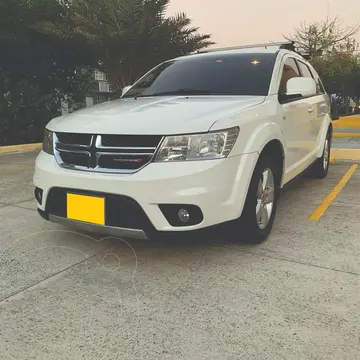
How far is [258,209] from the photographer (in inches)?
119

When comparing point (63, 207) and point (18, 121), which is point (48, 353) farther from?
point (18, 121)

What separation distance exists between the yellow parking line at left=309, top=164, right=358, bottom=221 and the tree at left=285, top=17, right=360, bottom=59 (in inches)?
723

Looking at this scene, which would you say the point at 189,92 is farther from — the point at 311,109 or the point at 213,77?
the point at 311,109

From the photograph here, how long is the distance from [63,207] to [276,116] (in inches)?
71.7

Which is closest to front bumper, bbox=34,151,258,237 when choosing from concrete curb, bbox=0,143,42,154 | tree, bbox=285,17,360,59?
concrete curb, bbox=0,143,42,154

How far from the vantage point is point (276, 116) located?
3258mm

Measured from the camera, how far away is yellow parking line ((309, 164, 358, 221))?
3.90 metres

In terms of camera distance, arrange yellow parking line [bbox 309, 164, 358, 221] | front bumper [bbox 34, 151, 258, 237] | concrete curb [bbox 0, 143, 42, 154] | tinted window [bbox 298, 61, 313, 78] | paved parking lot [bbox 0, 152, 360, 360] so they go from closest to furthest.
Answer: paved parking lot [bbox 0, 152, 360, 360], front bumper [bbox 34, 151, 258, 237], yellow parking line [bbox 309, 164, 358, 221], tinted window [bbox 298, 61, 313, 78], concrete curb [bbox 0, 143, 42, 154]

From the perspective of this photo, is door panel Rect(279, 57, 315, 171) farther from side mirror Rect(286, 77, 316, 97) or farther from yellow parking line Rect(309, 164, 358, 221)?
yellow parking line Rect(309, 164, 358, 221)

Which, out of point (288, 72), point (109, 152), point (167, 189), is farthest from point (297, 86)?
point (109, 152)

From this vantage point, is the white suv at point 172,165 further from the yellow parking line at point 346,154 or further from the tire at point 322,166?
the yellow parking line at point 346,154

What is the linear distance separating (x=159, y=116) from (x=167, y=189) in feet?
1.77

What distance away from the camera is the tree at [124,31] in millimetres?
10320

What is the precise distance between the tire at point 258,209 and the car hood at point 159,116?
493 millimetres
